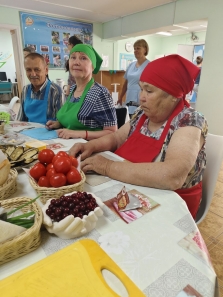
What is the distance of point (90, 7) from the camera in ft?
13.5

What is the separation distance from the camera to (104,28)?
17.8ft

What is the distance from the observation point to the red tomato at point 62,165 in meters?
0.74

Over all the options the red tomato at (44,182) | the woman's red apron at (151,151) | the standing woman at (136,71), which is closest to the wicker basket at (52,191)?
the red tomato at (44,182)

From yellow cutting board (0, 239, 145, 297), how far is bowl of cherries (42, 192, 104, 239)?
55 millimetres

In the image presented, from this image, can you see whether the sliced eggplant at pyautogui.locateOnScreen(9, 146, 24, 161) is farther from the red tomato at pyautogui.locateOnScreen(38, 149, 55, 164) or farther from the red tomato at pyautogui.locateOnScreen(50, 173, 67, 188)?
the red tomato at pyautogui.locateOnScreen(50, 173, 67, 188)

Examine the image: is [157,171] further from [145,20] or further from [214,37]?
[145,20]

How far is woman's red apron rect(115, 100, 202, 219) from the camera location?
3.24ft

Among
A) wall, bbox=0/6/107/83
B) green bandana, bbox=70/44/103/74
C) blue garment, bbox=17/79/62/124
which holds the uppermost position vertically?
wall, bbox=0/6/107/83

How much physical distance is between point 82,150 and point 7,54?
393 inches

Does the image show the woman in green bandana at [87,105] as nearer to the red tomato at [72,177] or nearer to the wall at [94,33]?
the red tomato at [72,177]

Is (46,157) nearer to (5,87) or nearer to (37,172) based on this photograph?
(37,172)

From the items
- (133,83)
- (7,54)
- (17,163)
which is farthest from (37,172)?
(7,54)

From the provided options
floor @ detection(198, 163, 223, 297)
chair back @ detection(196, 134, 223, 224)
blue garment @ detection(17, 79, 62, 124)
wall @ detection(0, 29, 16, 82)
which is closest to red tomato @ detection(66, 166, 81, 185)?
chair back @ detection(196, 134, 223, 224)

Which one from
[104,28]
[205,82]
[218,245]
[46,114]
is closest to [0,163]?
[46,114]
